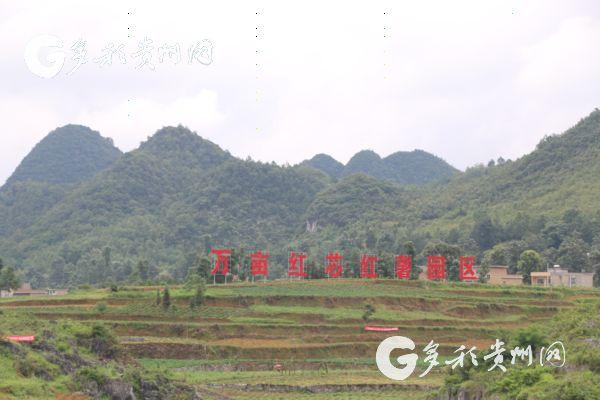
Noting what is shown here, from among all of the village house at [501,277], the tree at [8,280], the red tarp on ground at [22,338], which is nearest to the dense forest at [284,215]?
the village house at [501,277]

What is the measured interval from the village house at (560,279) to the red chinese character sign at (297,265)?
18.8 metres

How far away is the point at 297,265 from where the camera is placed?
69.2 m

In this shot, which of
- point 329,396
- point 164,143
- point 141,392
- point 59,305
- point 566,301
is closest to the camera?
point 141,392

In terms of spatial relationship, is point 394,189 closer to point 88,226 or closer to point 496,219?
point 496,219

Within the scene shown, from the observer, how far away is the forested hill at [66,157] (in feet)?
578

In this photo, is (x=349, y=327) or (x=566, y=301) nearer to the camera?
(x=349, y=327)

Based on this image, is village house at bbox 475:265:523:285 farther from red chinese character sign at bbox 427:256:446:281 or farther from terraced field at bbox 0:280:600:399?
red chinese character sign at bbox 427:256:446:281

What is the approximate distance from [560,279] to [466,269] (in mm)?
8204

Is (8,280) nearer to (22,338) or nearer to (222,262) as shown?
(222,262)

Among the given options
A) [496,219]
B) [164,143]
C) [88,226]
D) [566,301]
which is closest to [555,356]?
[566,301]

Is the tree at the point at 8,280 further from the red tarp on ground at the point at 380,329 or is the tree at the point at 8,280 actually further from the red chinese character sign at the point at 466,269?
the red chinese character sign at the point at 466,269

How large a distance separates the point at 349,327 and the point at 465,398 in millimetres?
24714

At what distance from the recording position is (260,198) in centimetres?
13000

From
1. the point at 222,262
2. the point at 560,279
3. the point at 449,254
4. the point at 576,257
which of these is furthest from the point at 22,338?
the point at 576,257
